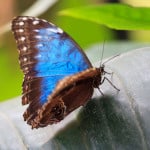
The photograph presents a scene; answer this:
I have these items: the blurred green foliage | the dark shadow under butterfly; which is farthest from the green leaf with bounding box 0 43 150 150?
the blurred green foliage

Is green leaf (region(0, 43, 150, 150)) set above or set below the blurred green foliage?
above

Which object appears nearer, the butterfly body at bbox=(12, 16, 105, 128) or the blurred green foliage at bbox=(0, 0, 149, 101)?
the butterfly body at bbox=(12, 16, 105, 128)

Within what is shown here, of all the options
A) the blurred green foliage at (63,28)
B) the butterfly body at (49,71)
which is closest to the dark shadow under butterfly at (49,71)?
the butterfly body at (49,71)

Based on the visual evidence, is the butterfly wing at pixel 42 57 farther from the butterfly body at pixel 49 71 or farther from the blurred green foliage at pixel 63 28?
the blurred green foliage at pixel 63 28

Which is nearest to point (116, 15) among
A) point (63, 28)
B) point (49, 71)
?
point (49, 71)

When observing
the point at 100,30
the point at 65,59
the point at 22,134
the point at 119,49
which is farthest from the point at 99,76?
the point at 100,30

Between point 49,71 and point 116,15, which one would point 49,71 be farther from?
point 116,15

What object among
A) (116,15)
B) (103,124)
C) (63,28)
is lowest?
(63,28)

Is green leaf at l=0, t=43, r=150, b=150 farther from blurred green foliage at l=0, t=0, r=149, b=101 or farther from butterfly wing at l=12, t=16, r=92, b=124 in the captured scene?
blurred green foliage at l=0, t=0, r=149, b=101
